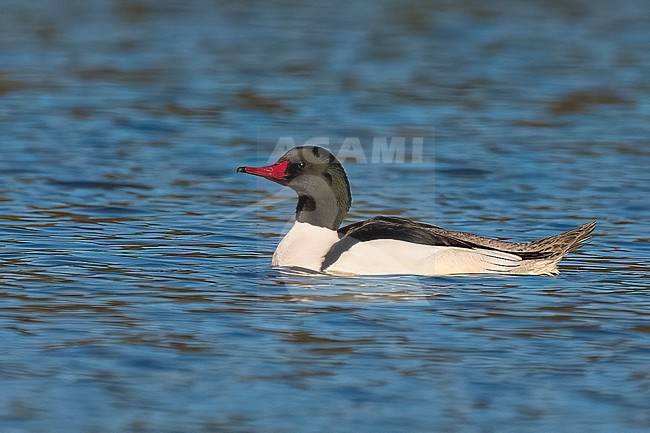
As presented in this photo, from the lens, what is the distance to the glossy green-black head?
959 cm

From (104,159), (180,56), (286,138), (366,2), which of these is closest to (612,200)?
(286,138)

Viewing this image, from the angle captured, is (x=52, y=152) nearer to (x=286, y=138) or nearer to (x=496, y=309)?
(x=286, y=138)

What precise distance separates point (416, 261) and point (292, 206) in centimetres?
297

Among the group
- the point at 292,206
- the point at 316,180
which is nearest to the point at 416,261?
the point at 316,180

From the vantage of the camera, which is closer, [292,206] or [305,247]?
[305,247]

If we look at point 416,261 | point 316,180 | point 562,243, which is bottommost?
point 416,261

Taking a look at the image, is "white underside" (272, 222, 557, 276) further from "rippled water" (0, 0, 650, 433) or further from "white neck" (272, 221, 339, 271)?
"rippled water" (0, 0, 650, 433)

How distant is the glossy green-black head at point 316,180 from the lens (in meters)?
9.59

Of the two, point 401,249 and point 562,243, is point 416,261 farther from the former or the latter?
point 562,243

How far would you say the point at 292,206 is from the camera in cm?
1205

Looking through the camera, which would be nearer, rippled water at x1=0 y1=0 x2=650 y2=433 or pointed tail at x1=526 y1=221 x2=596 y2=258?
rippled water at x1=0 y1=0 x2=650 y2=433

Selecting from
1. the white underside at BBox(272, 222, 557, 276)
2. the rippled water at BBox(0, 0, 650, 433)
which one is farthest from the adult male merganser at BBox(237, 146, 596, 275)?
the rippled water at BBox(0, 0, 650, 433)

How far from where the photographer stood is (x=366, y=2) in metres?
24.2

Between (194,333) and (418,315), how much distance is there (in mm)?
1298
